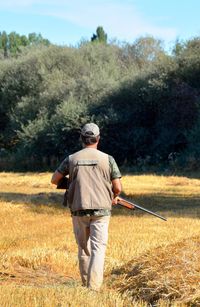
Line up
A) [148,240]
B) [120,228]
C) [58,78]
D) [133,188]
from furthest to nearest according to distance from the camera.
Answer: [58,78] → [133,188] → [120,228] → [148,240]

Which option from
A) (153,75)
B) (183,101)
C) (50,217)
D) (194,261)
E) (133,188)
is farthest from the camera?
(153,75)

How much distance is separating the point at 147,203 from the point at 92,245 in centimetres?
1105

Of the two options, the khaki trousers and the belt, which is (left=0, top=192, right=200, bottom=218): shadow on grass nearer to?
the khaki trousers

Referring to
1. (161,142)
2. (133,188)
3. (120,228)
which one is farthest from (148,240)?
(161,142)

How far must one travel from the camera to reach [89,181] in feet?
22.2

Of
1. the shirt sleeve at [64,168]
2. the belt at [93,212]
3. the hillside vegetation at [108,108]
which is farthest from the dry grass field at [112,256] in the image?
the hillside vegetation at [108,108]

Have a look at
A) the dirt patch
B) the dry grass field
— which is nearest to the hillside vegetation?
the dry grass field

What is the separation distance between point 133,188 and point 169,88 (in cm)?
1365

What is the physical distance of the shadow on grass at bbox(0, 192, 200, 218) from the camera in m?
15.9

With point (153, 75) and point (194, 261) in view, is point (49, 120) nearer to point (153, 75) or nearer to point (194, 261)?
point (153, 75)

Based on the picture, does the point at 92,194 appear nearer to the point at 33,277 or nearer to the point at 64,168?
the point at 64,168

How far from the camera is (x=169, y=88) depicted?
115 ft

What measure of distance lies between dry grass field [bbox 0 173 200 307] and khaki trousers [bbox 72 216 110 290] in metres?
0.20

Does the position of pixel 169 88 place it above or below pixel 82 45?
below
